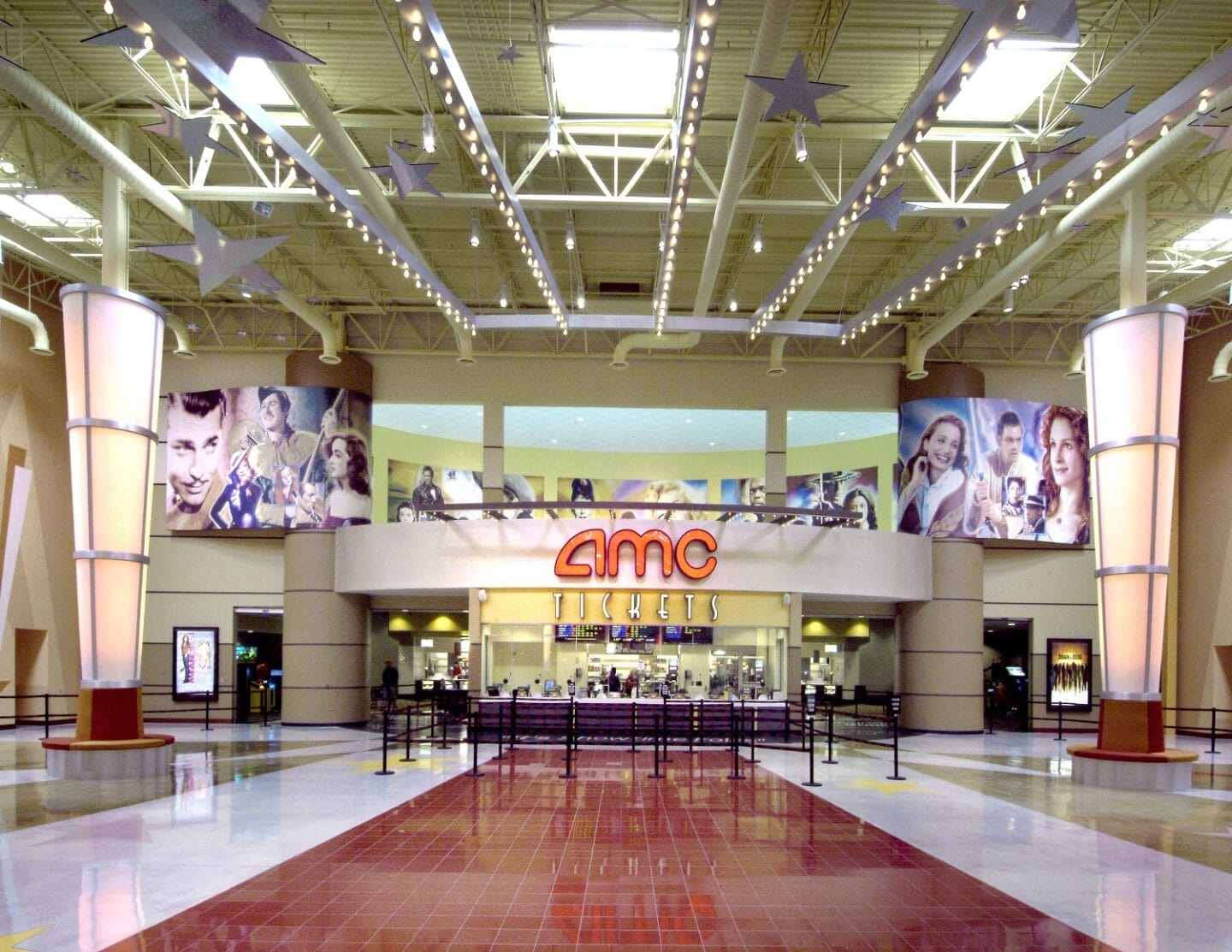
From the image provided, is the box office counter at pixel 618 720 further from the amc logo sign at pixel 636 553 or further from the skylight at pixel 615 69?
the skylight at pixel 615 69

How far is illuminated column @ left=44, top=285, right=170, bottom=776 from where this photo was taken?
1350cm

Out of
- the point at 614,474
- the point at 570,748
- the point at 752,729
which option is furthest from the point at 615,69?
the point at 614,474

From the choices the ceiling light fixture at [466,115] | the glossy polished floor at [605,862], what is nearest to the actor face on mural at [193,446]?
the glossy polished floor at [605,862]

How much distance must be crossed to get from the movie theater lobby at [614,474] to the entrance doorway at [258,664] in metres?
0.18

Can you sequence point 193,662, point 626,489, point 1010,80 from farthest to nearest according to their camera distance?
point 626,489 < point 193,662 < point 1010,80

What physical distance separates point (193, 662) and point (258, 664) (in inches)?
111

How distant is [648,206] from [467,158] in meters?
3.57

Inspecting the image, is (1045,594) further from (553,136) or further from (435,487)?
(553,136)

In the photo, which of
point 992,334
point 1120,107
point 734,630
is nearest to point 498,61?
point 1120,107

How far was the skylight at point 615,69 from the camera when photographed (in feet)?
39.8

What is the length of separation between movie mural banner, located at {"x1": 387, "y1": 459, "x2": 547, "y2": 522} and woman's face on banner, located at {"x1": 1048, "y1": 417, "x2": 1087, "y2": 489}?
13.2 metres

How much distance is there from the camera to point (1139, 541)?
13734mm

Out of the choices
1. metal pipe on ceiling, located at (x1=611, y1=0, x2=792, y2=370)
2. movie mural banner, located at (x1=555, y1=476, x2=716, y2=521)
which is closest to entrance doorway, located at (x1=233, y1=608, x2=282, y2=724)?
movie mural banner, located at (x1=555, y1=476, x2=716, y2=521)

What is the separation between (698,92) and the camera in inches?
391
